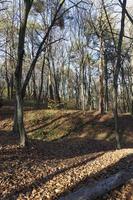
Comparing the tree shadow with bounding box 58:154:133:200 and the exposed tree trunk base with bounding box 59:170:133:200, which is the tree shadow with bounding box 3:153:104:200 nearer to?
the tree shadow with bounding box 58:154:133:200

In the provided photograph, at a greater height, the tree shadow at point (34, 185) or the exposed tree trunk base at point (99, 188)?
the tree shadow at point (34, 185)

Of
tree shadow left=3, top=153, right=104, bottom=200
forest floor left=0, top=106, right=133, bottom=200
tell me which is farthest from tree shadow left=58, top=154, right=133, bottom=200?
tree shadow left=3, top=153, right=104, bottom=200

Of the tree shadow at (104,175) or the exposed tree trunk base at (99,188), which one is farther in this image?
the tree shadow at (104,175)

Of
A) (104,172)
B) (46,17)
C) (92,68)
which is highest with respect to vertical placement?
(46,17)

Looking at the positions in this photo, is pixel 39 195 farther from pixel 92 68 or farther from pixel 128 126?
pixel 92 68

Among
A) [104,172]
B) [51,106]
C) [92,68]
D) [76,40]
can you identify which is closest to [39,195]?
[104,172]

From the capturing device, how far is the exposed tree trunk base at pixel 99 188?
9484mm

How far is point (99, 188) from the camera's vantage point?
34.0ft

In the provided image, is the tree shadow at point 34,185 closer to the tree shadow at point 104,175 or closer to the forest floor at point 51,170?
the forest floor at point 51,170

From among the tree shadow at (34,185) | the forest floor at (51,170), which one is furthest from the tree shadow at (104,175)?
the tree shadow at (34,185)

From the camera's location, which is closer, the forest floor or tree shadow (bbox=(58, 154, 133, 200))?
tree shadow (bbox=(58, 154, 133, 200))

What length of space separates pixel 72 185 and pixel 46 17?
32401mm

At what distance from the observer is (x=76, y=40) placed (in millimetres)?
47625

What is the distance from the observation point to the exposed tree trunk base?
373 inches
